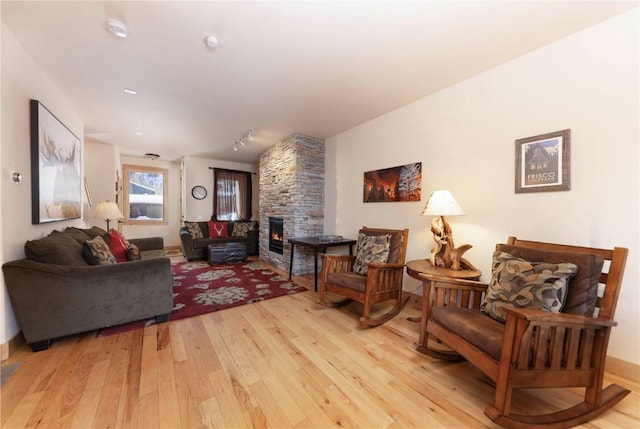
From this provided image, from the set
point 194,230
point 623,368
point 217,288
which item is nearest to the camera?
point 623,368

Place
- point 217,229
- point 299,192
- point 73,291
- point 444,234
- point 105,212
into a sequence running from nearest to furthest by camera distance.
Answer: point 73,291, point 444,234, point 105,212, point 299,192, point 217,229

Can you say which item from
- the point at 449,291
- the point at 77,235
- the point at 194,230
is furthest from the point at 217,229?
the point at 449,291

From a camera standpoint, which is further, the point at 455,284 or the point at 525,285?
the point at 455,284

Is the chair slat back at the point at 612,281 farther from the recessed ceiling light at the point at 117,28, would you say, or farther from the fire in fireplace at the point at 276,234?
the fire in fireplace at the point at 276,234

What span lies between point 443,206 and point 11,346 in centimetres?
368

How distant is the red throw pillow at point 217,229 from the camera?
552cm

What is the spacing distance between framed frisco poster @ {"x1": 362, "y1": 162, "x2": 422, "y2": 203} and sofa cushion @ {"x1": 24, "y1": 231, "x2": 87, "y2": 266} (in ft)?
10.7

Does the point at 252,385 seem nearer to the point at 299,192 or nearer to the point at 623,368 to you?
the point at 623,368

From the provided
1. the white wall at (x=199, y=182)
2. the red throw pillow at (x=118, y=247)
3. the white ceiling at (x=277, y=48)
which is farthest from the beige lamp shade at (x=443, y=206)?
the white wall at (x=199, y=182)

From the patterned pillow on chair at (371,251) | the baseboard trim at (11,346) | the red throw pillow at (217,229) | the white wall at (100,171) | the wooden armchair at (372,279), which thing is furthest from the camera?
the red throw pillow at (217,229)

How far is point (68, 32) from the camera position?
179cm

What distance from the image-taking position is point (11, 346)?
1.78 metres

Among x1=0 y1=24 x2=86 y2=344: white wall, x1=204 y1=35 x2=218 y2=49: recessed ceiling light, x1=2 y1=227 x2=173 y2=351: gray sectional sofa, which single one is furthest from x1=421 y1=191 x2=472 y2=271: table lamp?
x1=0 y1=24 x2=86 y2=344: white wall

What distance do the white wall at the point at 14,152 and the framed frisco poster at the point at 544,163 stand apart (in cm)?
407
